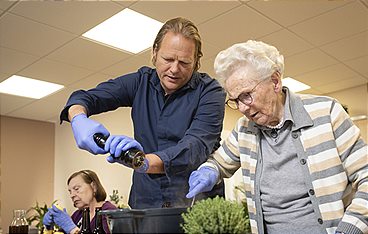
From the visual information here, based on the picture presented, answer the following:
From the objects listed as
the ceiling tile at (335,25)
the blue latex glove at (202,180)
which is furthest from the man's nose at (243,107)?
the ceiling tile at (335,25)

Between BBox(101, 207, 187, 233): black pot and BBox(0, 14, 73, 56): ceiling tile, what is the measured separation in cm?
254

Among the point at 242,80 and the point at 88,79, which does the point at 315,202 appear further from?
the point at 88,79

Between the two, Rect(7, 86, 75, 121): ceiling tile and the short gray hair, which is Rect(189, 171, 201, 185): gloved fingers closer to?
the short gray hair

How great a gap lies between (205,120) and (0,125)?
4972 millimetres

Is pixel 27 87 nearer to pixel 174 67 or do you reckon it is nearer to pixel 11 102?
pixel 11 102

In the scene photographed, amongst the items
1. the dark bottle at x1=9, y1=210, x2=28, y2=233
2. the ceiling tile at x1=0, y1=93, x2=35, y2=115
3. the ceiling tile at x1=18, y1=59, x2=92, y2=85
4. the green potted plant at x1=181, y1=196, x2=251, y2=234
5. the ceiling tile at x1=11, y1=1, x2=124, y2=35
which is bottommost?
the green potted plant at x1=181, y1=196, x2=251, y2=234

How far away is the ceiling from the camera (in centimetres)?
279

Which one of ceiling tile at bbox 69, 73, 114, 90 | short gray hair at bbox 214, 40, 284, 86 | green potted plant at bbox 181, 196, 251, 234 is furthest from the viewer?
ceiling tile at bbox 69, 73, 114, 90

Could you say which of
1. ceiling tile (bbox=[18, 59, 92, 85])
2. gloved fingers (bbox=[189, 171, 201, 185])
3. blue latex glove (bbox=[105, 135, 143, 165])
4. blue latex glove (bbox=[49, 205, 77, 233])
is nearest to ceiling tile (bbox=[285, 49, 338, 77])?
ceiling tile (bbox=[18, 59, 92, 85])

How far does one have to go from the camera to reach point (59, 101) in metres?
5.02

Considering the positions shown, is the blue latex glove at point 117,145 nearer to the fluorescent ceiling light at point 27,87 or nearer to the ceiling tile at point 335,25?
the ceiling tile at point 335,25

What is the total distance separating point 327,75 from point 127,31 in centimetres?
256

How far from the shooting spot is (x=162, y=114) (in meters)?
1.33

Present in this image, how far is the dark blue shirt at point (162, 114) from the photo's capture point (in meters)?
1.24
